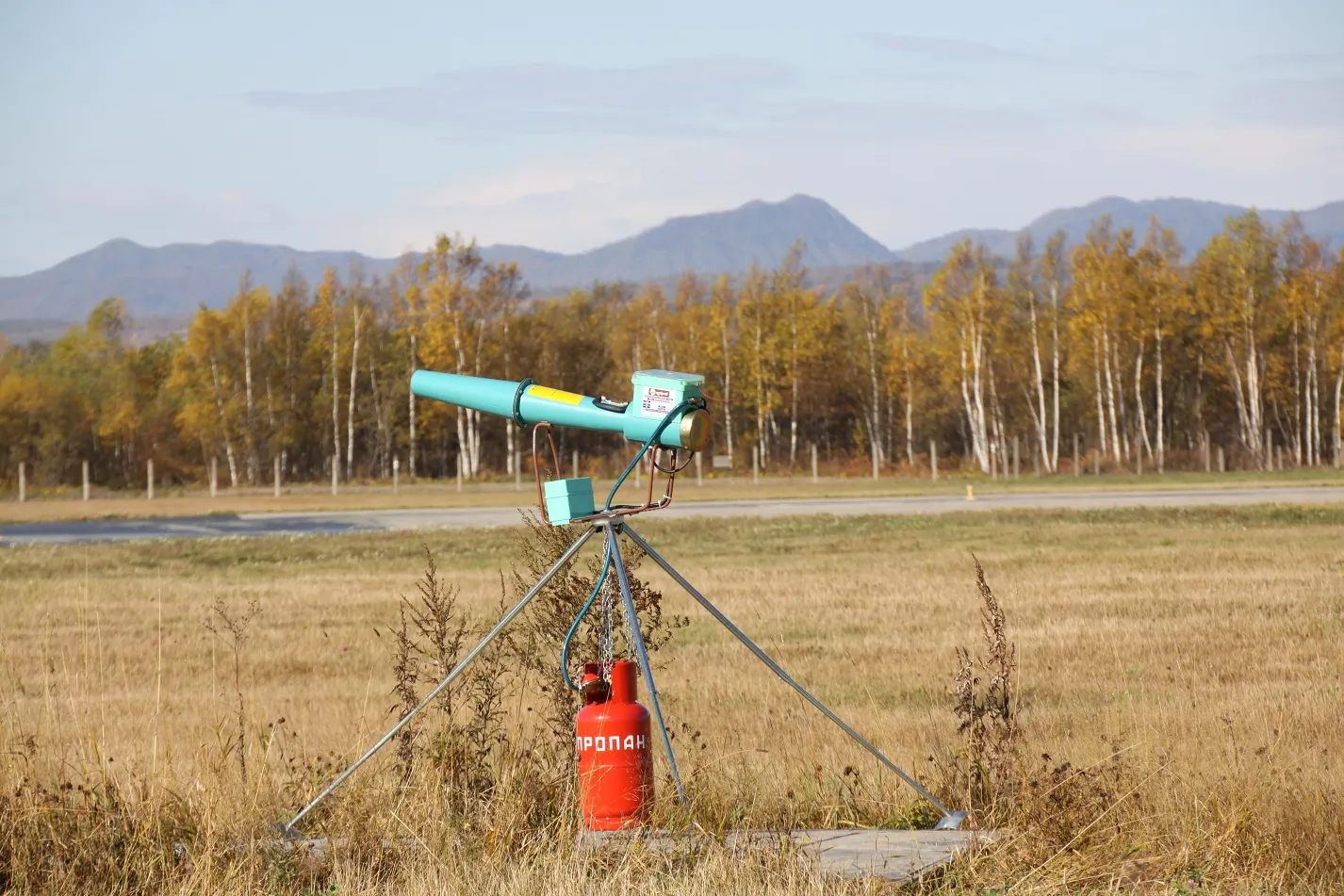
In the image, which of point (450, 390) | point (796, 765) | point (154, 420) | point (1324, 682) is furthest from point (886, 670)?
point (154, 420)

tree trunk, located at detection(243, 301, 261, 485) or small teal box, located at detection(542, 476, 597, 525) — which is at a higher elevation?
tree trunk, located at detection(243, 301, 261, 485)

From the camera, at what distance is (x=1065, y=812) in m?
5.58

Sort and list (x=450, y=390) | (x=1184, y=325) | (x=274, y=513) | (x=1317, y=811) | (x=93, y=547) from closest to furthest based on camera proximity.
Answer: (x=450, y=390), (x=1317, y=811), (x=93, y=547), (x=274, y=513), (x=1184, y=325)

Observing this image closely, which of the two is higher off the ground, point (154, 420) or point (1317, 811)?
point (154, 420)

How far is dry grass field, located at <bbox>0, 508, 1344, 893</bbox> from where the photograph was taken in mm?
5363

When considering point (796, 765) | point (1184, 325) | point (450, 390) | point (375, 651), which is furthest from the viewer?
point (1184, 325)

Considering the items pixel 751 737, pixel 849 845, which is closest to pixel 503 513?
pixel 751 737

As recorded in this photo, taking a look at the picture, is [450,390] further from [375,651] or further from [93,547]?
[93,547]

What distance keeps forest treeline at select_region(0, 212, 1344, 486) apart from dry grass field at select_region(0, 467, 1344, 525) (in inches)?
317

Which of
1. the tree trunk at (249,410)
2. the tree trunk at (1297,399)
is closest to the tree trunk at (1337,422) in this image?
the tree trunk at (1297,399)

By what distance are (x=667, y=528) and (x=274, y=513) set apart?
16.6m

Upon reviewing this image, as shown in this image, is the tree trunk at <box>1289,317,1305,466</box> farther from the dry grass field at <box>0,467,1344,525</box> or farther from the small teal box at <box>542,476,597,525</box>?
the small teal box at <box>542,476,597,525</box>

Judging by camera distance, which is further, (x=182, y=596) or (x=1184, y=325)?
(x=1184, y=325)

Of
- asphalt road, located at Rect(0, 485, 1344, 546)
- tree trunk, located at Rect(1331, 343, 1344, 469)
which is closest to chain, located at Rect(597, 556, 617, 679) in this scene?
asphalt road, located at Rect(0, 485, 1344, 546)
